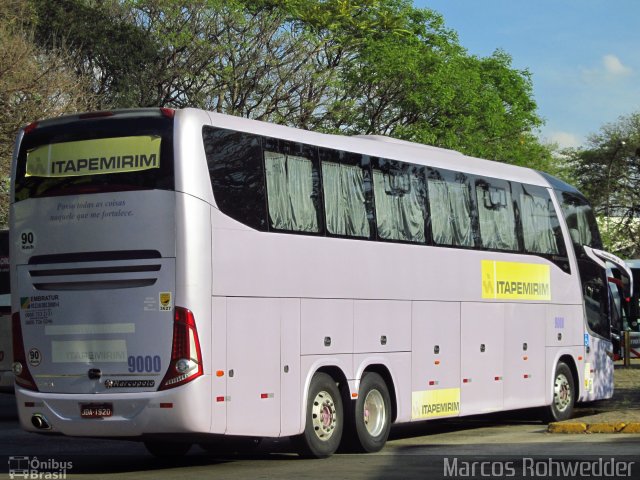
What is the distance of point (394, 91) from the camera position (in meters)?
50.1

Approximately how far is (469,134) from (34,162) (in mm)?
38198

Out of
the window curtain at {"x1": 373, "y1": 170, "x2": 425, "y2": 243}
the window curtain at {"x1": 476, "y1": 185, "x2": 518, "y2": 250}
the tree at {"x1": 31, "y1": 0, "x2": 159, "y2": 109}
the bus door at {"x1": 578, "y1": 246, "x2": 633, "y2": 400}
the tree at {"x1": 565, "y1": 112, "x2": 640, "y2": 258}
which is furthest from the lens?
the tree at {"x1": 565, "y1": 112, "x2": 640, "y2": 258}

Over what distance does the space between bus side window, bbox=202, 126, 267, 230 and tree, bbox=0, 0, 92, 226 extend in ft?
61.1

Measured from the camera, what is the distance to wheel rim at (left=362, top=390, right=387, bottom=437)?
15.8m

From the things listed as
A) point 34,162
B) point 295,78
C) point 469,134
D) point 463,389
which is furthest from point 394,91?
point 34,162

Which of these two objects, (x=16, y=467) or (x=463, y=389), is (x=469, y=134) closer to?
(x=463, y=389)

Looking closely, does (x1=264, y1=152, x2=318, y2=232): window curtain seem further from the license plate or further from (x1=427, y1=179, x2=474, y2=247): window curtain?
(x1=427, y1=179, x2=474, y2=247): window curtain

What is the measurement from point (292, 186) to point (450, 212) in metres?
3.92

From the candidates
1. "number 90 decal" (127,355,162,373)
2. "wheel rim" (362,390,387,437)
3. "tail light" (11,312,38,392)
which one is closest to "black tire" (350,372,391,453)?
"wheel rim" (362,390,387,437)

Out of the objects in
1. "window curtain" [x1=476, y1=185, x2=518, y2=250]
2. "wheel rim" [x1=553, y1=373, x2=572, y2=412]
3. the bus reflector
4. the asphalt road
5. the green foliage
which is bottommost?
the asphalt road

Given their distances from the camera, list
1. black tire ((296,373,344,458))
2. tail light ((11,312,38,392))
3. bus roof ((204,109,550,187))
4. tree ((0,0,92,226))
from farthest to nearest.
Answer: tree ((0,0,92,226))
black tire ((296,373,344,458))
bus roof ((204,109,550,187))
tail light ((11,312,38,392))

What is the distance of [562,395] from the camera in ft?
68.7

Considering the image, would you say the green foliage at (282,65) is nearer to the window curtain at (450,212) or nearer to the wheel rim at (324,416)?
the window curtain at (450,212)

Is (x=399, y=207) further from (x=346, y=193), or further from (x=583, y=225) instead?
(x=583, y=225)
